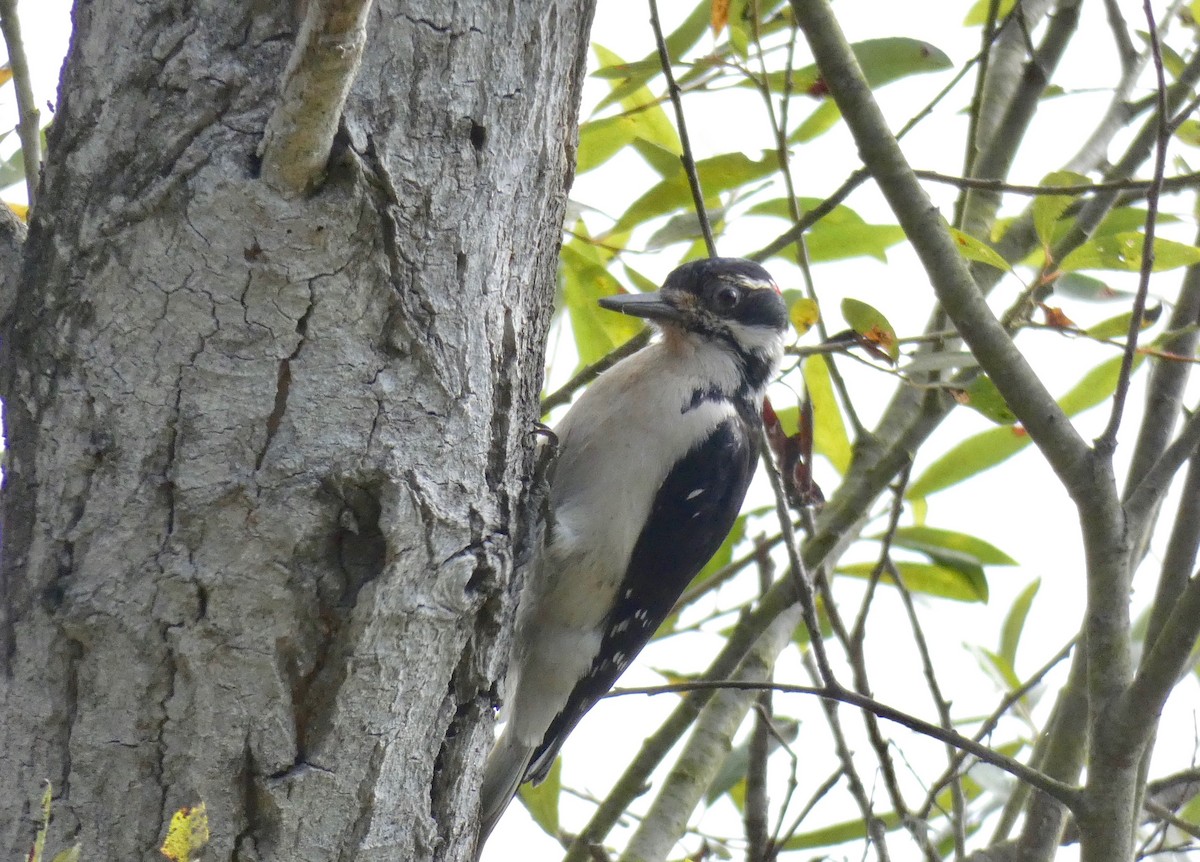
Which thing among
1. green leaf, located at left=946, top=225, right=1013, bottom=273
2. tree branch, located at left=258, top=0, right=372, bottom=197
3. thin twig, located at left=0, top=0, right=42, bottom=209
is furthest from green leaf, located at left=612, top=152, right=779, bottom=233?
tree branch, located at left=258, top=0, right=372, bottom=197

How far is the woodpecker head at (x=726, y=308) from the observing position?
3.20m

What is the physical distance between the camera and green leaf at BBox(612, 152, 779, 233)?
10.2 ft

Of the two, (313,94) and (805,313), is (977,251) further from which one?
(313,94)

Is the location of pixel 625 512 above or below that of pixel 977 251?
below

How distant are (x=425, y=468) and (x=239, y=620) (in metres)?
0.33

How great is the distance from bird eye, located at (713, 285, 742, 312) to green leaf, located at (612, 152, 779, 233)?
9.5 inches

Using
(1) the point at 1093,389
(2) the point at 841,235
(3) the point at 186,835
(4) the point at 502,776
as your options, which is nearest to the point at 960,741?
Result: (3) the point at 186,835

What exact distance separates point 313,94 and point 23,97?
963 millimetres

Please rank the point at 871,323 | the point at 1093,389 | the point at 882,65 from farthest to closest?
Answer: 1. the point at 1093,389
2. the point at 882,65
3. the point at 871,323

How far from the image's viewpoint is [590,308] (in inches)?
130

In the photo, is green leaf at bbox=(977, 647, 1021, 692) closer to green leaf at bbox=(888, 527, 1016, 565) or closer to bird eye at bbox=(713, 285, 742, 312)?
green leaf at bbox=(888, 527, 1016, 565)

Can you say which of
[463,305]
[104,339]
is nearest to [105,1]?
[104,339]

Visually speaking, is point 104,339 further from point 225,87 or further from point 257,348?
point 225,87

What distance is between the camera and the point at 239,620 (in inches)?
62.2
